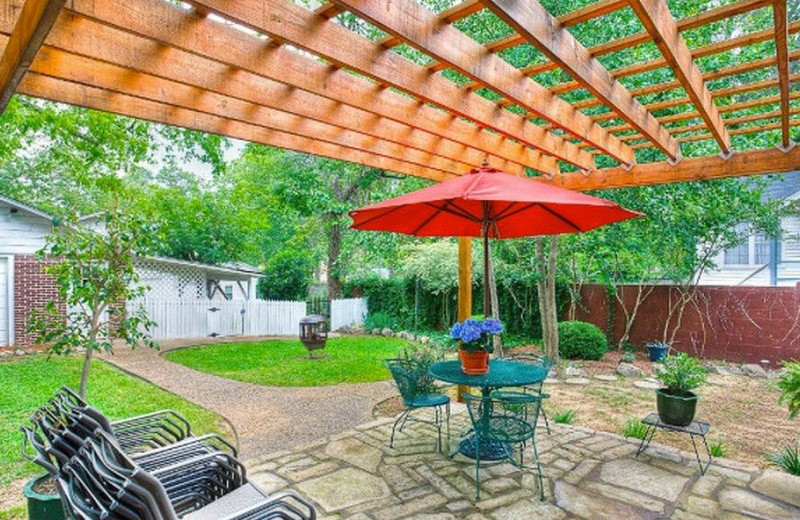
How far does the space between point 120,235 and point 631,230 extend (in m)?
7.64

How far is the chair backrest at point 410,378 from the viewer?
158 inches

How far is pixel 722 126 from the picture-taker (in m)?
3.92

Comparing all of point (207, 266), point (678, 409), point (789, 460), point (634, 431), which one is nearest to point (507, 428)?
point (678, 409)

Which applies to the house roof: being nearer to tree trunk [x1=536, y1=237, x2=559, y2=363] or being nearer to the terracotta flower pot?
tree trunk [x1=536, y1=237, x2=559, y2=363]

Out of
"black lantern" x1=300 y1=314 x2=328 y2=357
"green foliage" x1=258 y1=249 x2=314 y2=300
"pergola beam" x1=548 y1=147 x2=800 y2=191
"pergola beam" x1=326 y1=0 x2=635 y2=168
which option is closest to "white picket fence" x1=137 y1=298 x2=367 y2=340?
"green foliage" x1=258 y1=249 x2=314 y2=300

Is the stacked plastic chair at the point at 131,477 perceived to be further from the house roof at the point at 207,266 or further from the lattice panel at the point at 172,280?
the lattice panel at the point at 172,280

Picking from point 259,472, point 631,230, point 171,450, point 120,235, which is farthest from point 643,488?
point 631,230

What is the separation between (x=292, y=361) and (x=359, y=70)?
7.35 meters

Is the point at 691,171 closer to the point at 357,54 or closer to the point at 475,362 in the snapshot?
the point at 475,362

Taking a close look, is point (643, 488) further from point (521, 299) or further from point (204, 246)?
point (204, 246)

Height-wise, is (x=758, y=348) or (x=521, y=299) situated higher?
(x=521, y=299)

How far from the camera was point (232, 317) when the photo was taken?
535 inches

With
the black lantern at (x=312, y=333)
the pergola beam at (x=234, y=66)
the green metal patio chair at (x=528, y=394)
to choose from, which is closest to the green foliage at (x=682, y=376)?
the green metal patio chair at (x=528, y=394)

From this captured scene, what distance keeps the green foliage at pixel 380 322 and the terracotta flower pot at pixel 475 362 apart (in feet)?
33.5
